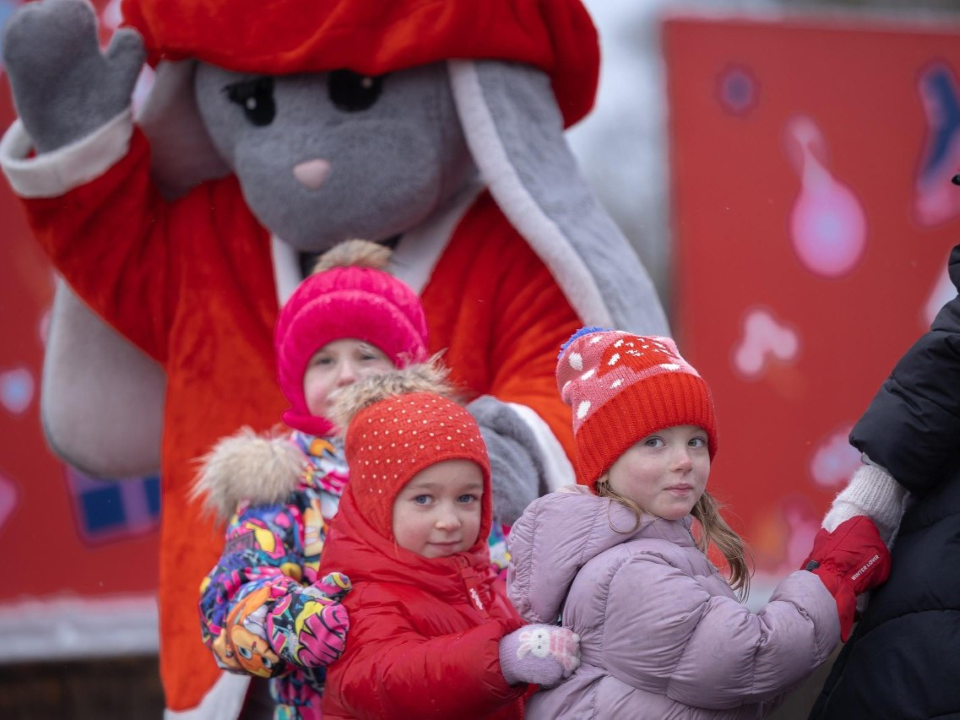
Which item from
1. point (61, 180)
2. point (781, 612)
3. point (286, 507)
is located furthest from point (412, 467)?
point (61, 180)

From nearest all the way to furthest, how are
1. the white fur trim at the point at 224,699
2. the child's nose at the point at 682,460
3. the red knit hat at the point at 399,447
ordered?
1. the child's nose at the point at 682,460
2. the red knit hat at the point at 399,447
3. the white fur trim at the point at 224,699

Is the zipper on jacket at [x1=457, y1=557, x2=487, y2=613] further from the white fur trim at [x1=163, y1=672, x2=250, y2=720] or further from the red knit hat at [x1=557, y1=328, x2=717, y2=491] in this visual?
the white fur trim at [x1=163, y1=672, x2=250, y2=720]

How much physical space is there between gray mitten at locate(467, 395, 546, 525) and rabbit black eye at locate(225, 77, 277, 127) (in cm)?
84

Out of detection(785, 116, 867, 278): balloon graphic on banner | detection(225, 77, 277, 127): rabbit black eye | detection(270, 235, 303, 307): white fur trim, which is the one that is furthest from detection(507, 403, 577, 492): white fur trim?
detection(785, 116, 867, 278): balloon graphic on banner

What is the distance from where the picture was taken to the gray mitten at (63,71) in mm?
2912

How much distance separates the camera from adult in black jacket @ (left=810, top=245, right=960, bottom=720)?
183 centimetres

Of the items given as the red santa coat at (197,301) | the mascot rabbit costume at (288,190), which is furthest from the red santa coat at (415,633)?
the red santa coat at (197,301)

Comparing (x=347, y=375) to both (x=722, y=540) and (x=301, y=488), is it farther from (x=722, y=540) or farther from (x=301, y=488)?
(x=722, y=540)

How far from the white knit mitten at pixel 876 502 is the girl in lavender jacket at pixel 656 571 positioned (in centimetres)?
3

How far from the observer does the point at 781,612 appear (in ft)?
5.86

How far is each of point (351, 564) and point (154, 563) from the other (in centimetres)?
257

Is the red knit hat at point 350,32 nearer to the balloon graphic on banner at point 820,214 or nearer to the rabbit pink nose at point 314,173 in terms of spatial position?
the rabbit pink nose at point 314,173

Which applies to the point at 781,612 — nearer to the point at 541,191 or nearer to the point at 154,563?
the point at 541,191

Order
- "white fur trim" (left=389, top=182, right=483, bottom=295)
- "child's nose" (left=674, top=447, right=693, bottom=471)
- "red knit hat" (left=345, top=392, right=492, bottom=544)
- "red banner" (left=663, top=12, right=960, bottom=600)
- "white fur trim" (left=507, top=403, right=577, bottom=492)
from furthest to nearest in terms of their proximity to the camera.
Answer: "red banner" (left=663, top=12, right=960, bottom=600), "white fur trim" (left=389, top=182, right=483, bottom=295), "white fur trim" (left=507, top=403, right=577, bottom=492), "red knit hat" (left=345, top=392, right=492, bottom=544), "child's nose" (left=674, top=447, right=693, bottom=471)
